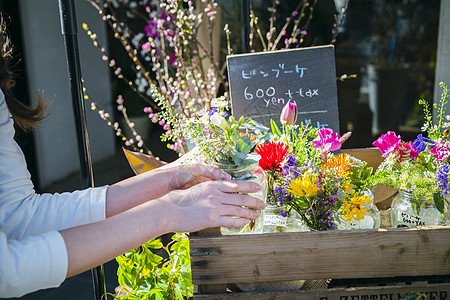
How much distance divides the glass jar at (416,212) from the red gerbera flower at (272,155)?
1.07 feet

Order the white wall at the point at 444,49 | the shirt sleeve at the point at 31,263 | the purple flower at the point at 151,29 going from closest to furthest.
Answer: the shirt sleeve at the point at 31,263
the purple flower at the point at 151,29
the white wall at the point at 444,49

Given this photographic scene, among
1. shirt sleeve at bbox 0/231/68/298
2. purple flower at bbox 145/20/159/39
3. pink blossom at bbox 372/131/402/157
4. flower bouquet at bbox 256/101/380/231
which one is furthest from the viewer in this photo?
purple flower at bbox 145/20/159/39

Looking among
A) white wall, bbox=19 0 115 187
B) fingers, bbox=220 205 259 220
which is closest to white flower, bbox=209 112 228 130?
fingers, bbox=220 205 259 220

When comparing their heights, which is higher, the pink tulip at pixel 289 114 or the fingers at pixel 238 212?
the pink tulip at pixel 289 114

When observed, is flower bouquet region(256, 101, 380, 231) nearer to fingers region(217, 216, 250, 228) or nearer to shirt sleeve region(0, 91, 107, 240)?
fingers region(217, 216, 250, 228)

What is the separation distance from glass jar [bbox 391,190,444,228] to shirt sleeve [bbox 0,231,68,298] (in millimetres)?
821

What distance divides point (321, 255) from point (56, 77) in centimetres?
333

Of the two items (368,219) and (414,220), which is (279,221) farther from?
(414,220)

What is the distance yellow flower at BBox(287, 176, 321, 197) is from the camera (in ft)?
3.44

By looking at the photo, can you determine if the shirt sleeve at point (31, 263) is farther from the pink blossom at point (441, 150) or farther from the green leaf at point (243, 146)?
the pink blossom at point (441, 150)

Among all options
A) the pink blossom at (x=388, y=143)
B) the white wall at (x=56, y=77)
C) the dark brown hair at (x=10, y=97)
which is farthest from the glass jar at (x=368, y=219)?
the white wall at (x=56, y=77)

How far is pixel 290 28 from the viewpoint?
115 inches

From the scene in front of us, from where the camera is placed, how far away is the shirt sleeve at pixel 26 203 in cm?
111

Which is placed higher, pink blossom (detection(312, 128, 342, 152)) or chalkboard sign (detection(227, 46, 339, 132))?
chalkboard sign (detection(227, 46, 339, 132))
